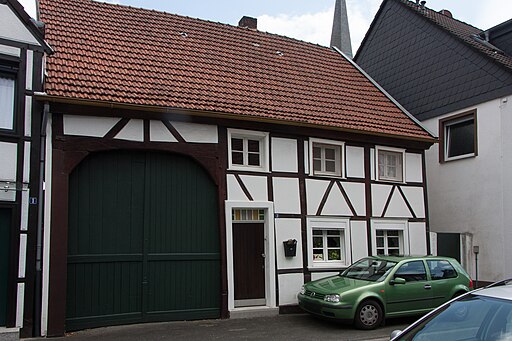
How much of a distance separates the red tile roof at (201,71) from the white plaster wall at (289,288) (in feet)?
11.9

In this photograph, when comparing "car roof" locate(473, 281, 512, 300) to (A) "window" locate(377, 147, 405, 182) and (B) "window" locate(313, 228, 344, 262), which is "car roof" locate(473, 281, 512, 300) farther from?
(A) "window" locate(377, 147, 405, 182)

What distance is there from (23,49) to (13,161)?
2.10 metres

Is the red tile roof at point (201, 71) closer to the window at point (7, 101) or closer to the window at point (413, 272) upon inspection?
the window at point (7, 101)

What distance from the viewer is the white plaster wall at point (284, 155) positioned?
12383 mm

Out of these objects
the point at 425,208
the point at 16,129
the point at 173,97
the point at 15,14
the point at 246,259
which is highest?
the point at 15,14

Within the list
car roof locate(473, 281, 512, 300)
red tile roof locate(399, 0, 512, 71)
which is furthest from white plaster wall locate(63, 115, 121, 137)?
red tile roof locate(399, 0, 512, 71)

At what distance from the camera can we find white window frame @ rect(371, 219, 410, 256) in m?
13.5

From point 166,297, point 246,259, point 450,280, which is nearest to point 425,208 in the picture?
point 450,280

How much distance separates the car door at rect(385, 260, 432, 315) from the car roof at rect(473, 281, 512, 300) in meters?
5.77

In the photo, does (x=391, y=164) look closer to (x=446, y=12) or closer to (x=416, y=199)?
(x=416, y=199)

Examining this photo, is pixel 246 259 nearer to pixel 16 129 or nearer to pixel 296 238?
pixel 296 238


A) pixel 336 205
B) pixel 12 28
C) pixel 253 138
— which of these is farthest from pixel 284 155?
pixel 12 28

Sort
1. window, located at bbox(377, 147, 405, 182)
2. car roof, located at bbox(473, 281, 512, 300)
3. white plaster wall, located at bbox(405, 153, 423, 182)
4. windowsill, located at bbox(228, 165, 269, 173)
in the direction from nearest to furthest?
car roof, located at bbox(473, 281, 512, 300), windowsill, located at bbox(228, 165, 269, 173), window, located at bbox(377, 147, 405, 182), white plaster wall, located at bbox(405, 153, 423, 182)

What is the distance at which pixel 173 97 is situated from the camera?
11.3 meters
